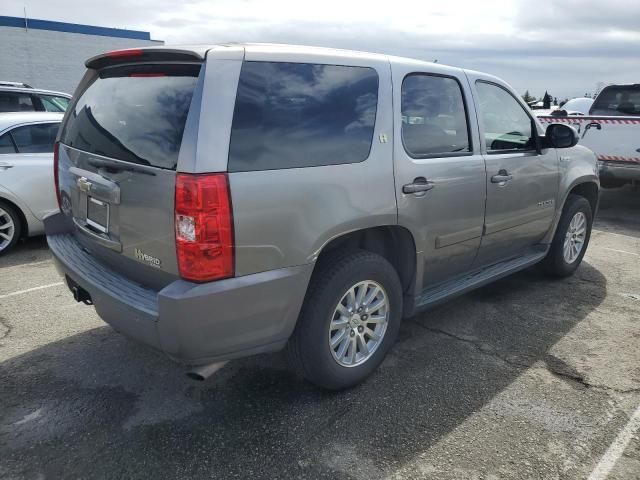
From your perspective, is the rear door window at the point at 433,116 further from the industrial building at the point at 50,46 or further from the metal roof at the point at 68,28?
the metal roof at the point at 68,28

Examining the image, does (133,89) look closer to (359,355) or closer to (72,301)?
(359,355)

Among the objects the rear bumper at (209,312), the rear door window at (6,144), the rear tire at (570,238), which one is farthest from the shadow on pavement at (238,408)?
the rear door window at (6,144)

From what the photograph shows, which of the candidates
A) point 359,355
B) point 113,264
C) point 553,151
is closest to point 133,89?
point 113,264

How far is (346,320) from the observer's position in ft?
10.1

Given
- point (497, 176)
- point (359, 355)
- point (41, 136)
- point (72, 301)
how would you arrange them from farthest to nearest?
1. point (41, 136)
2. point (72, 301)
3. point (497, 176)
4. point (359, 355)

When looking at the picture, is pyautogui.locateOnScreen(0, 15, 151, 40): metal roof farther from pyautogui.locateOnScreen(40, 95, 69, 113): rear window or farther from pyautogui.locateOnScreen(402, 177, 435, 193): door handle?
pyautogui.locateOnScreen(402, 177, 435, 193): door handle

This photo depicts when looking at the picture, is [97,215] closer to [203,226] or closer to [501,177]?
[203,226]

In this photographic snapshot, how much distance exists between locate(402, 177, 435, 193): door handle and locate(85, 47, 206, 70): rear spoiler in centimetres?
138

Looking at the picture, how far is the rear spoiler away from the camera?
2.47m

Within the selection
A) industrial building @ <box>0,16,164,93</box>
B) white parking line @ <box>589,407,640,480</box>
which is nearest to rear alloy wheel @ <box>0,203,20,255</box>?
white parking line @ <box>589,407,640,480</box>

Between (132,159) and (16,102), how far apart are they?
5447 mm

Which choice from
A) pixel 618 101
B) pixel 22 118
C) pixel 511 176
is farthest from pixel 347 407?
pixel 618 101

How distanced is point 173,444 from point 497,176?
279 centimetres

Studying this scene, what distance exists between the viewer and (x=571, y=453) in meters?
2.67
